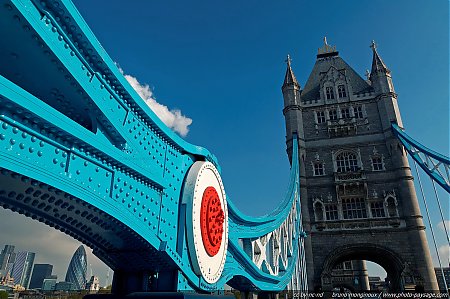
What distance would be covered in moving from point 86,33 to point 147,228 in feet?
9.48

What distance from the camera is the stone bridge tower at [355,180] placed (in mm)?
25328

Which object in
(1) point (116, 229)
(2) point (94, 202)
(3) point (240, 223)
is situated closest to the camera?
(2) point (94, 202)

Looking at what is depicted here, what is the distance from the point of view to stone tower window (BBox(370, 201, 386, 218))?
2678 centimetres

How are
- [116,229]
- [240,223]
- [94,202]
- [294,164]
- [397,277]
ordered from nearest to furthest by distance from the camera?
[94,202] → [116,229] → [240,223] → [397,277] → [294,164]

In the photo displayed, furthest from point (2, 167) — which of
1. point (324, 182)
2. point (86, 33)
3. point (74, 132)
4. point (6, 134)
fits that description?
point (324, 182)

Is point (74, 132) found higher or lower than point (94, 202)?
higher

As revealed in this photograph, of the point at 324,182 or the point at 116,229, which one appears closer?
the point at 116,229

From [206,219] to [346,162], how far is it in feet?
82.6

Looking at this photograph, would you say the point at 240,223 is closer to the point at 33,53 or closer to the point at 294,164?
the point at 33,53

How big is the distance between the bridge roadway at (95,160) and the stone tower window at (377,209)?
2298 cm

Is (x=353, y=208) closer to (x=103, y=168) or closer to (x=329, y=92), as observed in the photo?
(x=329, y=92)

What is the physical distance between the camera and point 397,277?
25.0m

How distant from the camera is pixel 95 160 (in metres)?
4.40

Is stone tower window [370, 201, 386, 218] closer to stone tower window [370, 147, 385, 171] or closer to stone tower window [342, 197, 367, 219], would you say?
stone tower window [342, 197, 367, 219]
